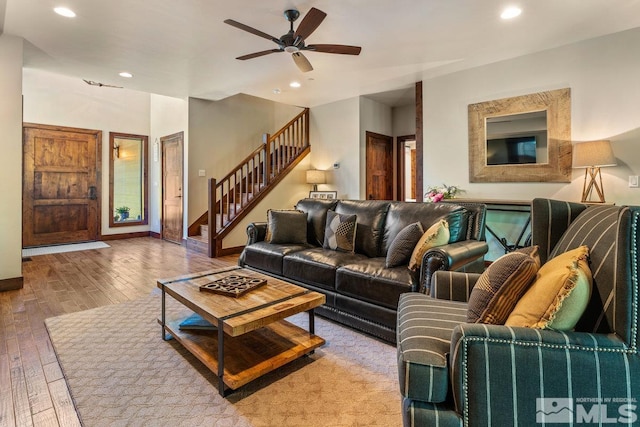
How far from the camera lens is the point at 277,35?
362cm

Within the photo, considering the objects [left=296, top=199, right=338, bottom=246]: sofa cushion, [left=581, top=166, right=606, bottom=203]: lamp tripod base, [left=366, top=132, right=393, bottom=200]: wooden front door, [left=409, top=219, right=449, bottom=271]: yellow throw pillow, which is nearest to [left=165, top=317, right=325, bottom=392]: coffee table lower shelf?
[left=409, top=219, right=449, bottom=271]: yellow throw pillow

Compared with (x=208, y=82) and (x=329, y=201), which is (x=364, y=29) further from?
(x=208, y=82)

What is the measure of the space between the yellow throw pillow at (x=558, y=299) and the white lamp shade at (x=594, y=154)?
3030mm

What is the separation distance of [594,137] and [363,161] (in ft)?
11.1

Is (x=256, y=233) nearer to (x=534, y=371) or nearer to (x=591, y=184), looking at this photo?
(x=534, y=371)

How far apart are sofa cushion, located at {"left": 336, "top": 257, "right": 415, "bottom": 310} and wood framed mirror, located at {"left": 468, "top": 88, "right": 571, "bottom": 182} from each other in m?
2.75

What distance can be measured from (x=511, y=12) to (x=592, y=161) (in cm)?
173

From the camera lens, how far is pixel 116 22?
3.25 m

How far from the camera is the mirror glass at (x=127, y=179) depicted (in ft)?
22.5

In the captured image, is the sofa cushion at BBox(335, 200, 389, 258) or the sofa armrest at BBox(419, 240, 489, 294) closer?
the sofa armrest at BBox(419, 240, 489, 294)

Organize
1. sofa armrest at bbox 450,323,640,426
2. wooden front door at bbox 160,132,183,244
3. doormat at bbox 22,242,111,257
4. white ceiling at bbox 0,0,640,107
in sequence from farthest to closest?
wooden front door at bbox 160,132,183,244 → doormat at bbox 22,242,111,257 → white ceiling at bbox 0,0,640,107 → sofa armrest at bbox 450,323,640,426

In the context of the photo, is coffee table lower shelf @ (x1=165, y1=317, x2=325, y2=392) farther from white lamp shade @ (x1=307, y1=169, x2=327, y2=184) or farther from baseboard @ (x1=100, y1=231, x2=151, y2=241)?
baseboard @ (x1=100, y1=231, x2=151, y2=241)

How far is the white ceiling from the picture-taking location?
2.99m

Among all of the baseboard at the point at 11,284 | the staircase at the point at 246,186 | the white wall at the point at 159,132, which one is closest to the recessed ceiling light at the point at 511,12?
the staircase at the point at 246,186
